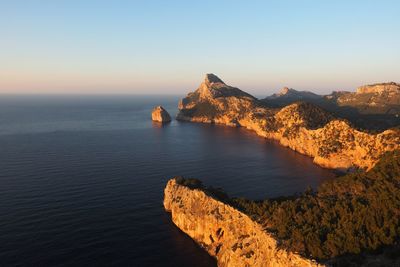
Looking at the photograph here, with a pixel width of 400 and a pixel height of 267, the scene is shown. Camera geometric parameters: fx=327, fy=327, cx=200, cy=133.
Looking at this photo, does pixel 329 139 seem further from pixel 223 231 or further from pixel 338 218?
pixel 338 218

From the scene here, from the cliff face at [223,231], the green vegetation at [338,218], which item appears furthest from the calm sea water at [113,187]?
the green vegetation at [338,218]

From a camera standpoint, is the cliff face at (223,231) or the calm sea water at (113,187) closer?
the cliff face at (223,231)

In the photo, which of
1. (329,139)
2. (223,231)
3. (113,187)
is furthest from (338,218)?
(329,139)

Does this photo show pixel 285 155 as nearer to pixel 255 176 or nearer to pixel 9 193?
pixel 255 176

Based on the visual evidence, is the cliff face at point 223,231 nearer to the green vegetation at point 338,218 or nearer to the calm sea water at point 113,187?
the green vegetation at point 338,218

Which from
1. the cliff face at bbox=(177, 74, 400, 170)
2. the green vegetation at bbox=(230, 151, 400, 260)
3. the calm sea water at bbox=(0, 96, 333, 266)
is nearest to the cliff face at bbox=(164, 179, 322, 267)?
the green vegetation at bbox=(230, 151, 400, 260)

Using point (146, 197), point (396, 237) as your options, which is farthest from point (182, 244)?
A: point (396, 237)
